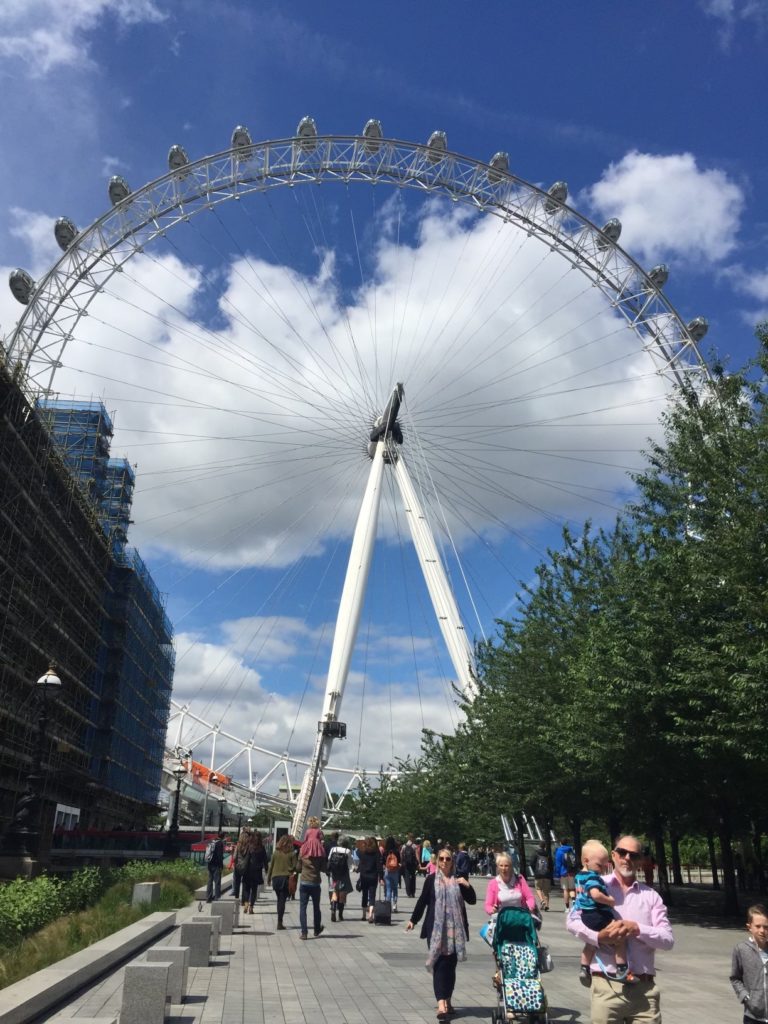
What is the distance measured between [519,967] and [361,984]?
5.16 meters

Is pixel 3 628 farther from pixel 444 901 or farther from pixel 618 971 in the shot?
pixel 618 971

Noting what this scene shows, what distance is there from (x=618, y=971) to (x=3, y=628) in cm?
3695

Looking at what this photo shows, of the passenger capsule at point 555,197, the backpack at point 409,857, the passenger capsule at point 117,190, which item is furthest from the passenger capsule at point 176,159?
the backpack at point 409,857

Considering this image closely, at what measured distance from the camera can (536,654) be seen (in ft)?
112

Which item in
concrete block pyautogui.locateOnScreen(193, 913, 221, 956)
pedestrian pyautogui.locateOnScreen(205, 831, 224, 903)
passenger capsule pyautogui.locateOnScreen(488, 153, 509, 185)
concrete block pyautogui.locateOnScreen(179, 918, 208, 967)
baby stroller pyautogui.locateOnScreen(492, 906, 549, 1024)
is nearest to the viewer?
baby stroller pyautogui.locateOnScreen(492, 906, 549, 1024)

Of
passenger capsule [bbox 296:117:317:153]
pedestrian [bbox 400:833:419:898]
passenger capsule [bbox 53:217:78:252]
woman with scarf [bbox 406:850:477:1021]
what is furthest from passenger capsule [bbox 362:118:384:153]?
woman with scarf [bbox 406:850:477:1021]

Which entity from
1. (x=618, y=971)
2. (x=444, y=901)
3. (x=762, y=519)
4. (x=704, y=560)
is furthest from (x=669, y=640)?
(x=618, y=971)

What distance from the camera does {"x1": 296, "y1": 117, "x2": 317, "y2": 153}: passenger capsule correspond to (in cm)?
4491

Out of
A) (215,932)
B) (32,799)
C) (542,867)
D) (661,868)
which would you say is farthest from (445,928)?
(661,868)

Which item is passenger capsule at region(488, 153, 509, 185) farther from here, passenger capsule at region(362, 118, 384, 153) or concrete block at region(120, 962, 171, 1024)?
concrete block at region(120, 962, 171, 1024)

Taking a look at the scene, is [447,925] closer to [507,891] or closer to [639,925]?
[507,891]

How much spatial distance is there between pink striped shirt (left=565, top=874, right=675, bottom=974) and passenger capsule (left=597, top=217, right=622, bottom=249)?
45.7 meters

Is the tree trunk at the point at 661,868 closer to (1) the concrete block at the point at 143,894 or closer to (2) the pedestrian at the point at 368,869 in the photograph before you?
(2) the pedestrian at the point at 368,869

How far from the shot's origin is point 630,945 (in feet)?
20.5
